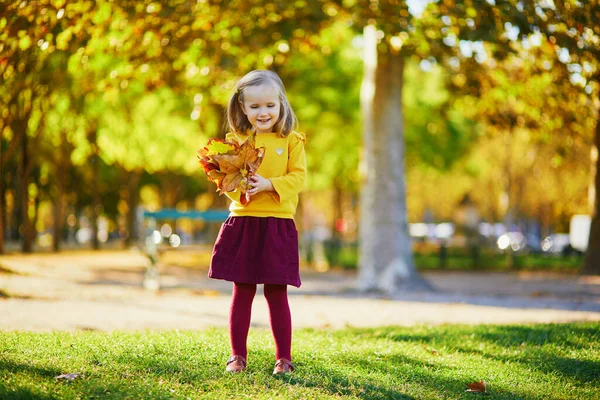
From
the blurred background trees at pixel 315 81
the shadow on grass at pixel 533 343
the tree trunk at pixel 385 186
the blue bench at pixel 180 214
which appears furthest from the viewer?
the blue bench at pixel 180 214

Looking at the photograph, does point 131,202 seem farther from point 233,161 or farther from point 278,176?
point 233,161

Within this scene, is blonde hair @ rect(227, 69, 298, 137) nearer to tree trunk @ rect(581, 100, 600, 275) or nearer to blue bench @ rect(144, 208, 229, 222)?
blue bench @ rect(144, 208, 229, 222)

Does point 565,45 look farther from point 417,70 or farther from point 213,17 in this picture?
point 417,70

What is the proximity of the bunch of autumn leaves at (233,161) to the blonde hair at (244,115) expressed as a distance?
232 mm

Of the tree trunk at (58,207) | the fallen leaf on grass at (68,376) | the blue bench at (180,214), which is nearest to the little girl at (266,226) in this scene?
the fallen leaf on grass at (68,376)

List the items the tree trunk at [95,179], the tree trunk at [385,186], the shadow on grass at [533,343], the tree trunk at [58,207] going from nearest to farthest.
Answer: the shadow on grass at [533,343] → the tree trunk at [385,186] → the tree trunk at [58,207] → the tree trunk at [95,179]

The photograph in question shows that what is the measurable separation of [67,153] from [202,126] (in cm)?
688

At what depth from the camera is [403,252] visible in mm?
12977

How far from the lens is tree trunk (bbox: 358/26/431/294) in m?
12.9

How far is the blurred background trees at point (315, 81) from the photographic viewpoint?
992 cm

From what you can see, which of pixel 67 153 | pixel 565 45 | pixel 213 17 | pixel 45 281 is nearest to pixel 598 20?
pixel 565 45

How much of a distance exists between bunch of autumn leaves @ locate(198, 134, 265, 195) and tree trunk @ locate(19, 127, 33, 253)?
43.0 feet

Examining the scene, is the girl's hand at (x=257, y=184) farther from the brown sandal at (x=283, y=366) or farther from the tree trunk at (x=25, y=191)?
the tree trunk at (x=25, y=191)

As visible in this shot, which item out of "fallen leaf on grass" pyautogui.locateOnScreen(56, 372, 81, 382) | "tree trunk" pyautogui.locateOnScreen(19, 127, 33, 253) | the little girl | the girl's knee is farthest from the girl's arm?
"tree trunk" pyautogui.locateOnScreen(19, 127, 33, 253)
